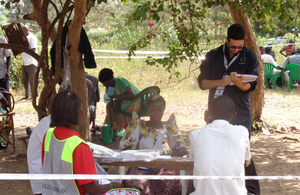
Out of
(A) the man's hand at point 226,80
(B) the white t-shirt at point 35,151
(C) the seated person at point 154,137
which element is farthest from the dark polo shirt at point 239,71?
(B) the white t-shirt at point 35,151

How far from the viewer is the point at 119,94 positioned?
212 inches

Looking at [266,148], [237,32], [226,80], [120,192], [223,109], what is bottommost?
[266,148]

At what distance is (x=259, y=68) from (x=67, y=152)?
15.4 ft

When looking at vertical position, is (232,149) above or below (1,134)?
above

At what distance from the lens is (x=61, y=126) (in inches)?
87.0

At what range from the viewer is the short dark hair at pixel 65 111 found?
7.22 ft

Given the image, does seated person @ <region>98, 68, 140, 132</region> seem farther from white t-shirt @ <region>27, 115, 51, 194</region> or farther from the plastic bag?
the plastic bag

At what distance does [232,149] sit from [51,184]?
48.9 inches

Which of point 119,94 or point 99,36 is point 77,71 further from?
point 99,36

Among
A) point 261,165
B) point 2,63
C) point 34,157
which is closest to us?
point 34,157

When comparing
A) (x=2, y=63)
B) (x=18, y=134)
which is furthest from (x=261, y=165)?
(x=2, y=63)

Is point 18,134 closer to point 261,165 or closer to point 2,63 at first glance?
point 2,63

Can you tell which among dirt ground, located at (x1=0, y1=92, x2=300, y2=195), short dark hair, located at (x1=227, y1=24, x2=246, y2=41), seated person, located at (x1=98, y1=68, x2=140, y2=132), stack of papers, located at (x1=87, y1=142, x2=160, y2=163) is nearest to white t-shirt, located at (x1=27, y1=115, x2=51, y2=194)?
stack of papers, located at (x1=87, y1=142, x2=160, y2=163)

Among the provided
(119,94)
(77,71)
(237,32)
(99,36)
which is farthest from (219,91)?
(99,36)
